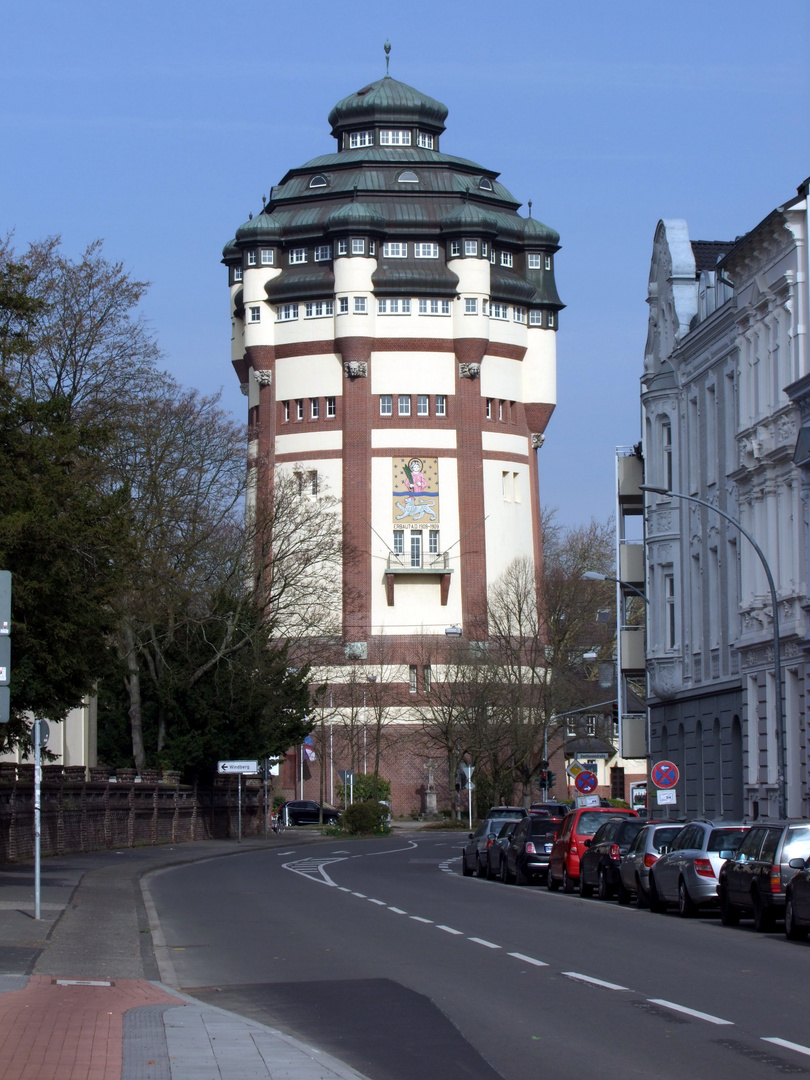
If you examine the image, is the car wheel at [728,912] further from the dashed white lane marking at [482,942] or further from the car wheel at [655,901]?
the dashed white lane marking at [482,942]

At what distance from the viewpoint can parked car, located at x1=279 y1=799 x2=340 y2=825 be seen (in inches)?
3442

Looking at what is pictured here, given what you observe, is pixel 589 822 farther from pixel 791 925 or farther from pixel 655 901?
pixel 791 925

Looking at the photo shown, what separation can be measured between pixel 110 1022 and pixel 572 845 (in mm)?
20490

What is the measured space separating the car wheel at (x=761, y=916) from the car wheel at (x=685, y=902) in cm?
294

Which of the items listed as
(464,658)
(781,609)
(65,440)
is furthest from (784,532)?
(464,658)

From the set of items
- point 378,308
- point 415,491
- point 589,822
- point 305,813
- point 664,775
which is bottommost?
point 305,813

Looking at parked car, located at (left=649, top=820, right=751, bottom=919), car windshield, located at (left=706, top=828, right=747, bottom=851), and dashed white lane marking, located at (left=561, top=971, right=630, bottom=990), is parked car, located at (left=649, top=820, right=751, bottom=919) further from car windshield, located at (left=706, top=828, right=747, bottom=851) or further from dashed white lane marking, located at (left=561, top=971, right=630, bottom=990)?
dashed white lane marking, located at (left=561, top=971, right=630, bottom=990)

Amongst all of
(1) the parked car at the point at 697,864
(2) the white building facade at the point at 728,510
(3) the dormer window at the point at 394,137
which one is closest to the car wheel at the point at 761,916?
(1) the parked car at the point at 697,864

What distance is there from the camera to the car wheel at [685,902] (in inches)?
960

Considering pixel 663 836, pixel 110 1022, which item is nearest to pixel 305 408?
pixel 663 836

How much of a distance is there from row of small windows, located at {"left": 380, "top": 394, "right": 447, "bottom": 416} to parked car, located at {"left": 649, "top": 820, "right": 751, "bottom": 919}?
222 ft

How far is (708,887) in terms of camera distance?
2406 cm

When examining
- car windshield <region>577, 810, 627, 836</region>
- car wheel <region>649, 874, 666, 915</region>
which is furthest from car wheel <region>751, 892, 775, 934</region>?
car windshield <region>577, 810, 627, 836</region>

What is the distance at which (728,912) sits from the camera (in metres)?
22.6
